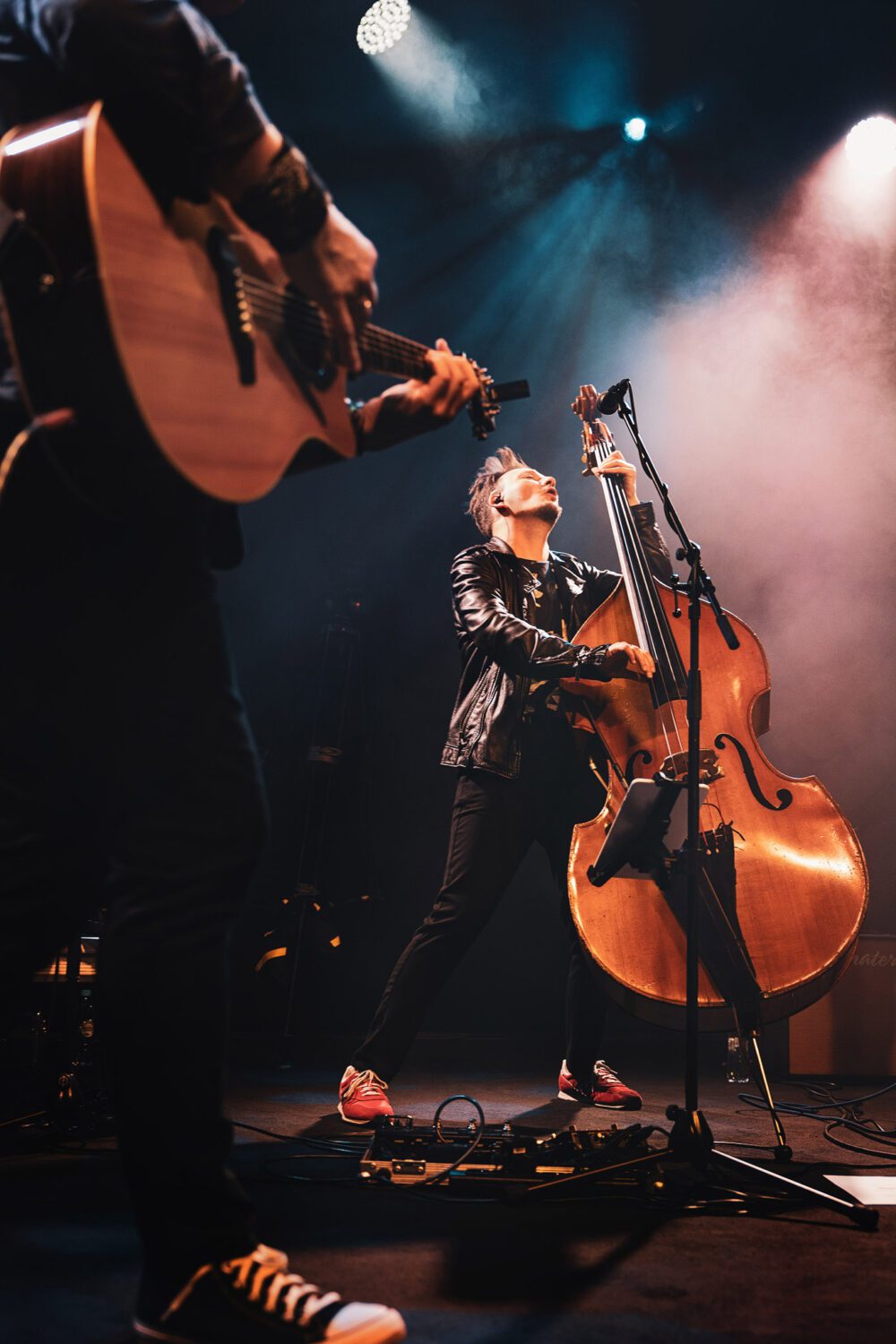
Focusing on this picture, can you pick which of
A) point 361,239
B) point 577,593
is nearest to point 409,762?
point 577,593

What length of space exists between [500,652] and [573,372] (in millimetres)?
2907

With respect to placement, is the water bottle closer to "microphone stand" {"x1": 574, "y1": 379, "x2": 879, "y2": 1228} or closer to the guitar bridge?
"microphone stand" {"x1": 574, "y1": 379, "x2": 879, "y2": 1228}

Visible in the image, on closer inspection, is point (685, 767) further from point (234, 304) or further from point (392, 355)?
point (234, 304)

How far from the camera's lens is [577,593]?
11.8 ft

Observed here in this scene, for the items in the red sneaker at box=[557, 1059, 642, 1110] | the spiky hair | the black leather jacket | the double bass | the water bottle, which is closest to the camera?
the double bass

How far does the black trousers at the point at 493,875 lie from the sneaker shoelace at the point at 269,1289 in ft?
5.29

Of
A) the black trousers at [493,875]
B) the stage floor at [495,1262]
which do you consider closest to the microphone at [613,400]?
the black trousers at [493,875]

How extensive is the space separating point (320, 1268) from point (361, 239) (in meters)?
1.55

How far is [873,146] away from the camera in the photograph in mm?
5363

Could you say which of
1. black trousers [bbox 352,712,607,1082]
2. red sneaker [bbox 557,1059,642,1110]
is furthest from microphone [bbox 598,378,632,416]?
red sneaker [bbox 557,1059,642,1110]

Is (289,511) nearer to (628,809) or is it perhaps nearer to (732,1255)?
(628,809)

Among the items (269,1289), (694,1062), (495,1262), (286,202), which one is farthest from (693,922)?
(286,202)

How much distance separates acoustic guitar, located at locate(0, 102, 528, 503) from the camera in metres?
1.03

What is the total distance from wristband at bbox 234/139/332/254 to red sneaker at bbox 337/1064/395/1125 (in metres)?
2.29
